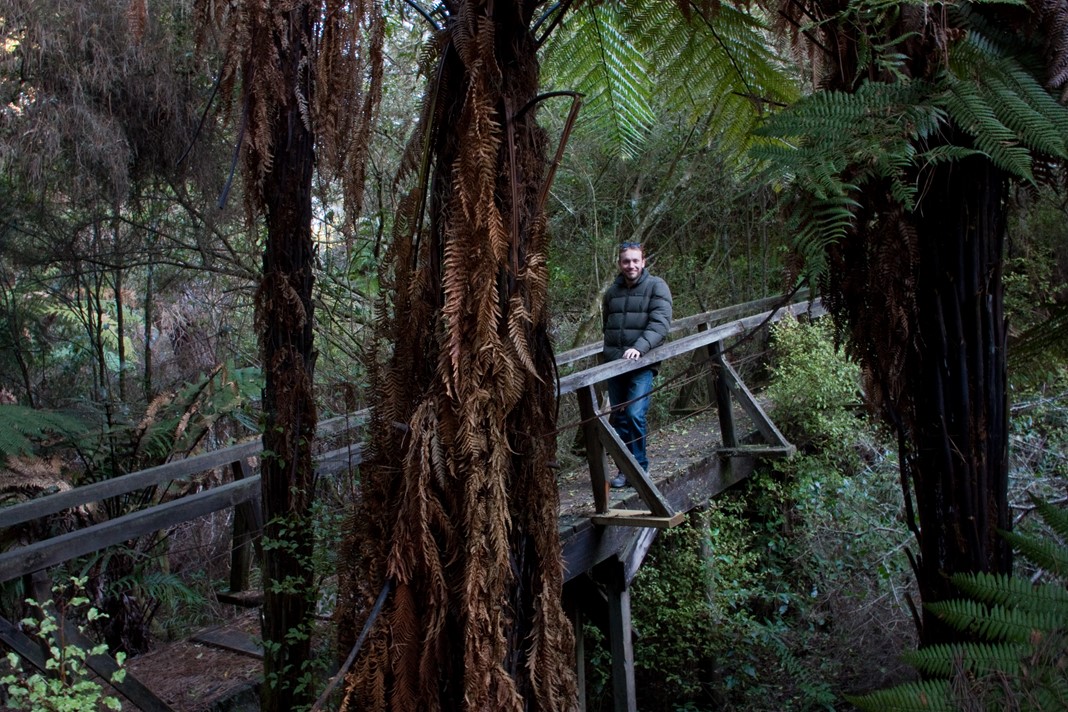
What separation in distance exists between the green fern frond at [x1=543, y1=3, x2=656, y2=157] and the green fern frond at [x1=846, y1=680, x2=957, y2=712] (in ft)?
4.72

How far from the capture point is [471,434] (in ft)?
4.49

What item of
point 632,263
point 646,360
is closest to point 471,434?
point 646,360

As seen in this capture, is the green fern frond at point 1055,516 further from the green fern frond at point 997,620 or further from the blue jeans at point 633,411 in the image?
the blue jeans at point 633,411

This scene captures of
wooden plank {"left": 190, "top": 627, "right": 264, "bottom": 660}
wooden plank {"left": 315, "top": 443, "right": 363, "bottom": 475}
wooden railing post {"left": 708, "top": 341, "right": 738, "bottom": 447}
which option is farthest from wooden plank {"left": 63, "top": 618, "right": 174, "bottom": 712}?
wooden railing post {"left": 708, "top": 341, "right": 738, "bottom": 447}

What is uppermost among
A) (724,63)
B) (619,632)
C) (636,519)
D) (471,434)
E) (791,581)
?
(724,63)

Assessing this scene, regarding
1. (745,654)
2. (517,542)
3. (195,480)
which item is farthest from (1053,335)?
(195,480)

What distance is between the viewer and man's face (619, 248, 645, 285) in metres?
5.51

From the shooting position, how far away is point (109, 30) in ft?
17.9

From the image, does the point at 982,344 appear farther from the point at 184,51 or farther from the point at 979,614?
the point at 184,51

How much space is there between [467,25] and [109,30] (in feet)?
16.8

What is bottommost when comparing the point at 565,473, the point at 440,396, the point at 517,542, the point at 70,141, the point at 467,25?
the point at 565,473

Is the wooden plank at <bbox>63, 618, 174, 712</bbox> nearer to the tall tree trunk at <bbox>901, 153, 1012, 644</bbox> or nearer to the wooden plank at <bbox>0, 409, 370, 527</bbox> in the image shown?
the wooden plank at <bbox>0, 409, 370, 527</bbox>

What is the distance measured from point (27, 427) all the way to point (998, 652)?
5355 mm

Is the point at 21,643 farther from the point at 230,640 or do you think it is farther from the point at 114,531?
the point at 230,640
